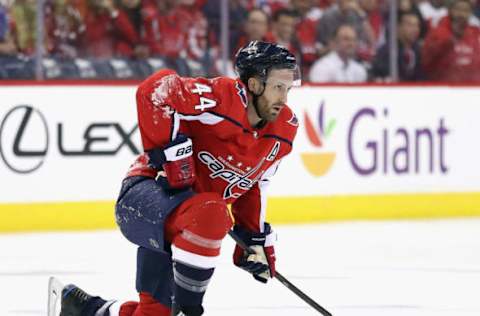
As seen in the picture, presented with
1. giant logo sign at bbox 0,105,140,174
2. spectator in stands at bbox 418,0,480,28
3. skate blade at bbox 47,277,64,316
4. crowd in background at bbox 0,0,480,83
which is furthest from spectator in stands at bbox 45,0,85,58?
skate blade at bbox 47,277,64,316

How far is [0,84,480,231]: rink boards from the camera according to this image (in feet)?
22.1

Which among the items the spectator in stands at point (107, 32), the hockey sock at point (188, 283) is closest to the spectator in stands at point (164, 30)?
the spectator in stands at point (107, 32)

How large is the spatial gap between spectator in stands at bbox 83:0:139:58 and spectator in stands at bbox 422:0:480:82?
7.22 feet

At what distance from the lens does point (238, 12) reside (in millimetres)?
7355

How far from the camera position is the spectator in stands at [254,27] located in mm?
7383

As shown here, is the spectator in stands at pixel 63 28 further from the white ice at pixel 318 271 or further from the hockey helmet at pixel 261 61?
the hockey helmet at pixel 261 61

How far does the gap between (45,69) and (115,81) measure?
436 millimetres

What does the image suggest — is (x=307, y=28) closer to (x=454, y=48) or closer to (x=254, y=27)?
(x=254, y=27)

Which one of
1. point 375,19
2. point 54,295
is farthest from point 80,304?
point 375,19

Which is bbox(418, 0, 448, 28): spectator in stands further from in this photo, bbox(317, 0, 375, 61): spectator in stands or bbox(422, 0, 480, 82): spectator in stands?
bbox(317, 0, 375, 61): spectator in stands

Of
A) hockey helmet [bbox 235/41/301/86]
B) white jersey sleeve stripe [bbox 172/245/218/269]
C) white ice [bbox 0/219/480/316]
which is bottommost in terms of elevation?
white ice [bbox 0/219/480/316]

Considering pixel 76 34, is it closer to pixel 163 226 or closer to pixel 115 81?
pixel 115 81

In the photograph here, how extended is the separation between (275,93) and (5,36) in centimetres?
360

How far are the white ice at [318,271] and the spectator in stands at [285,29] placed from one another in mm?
1237
